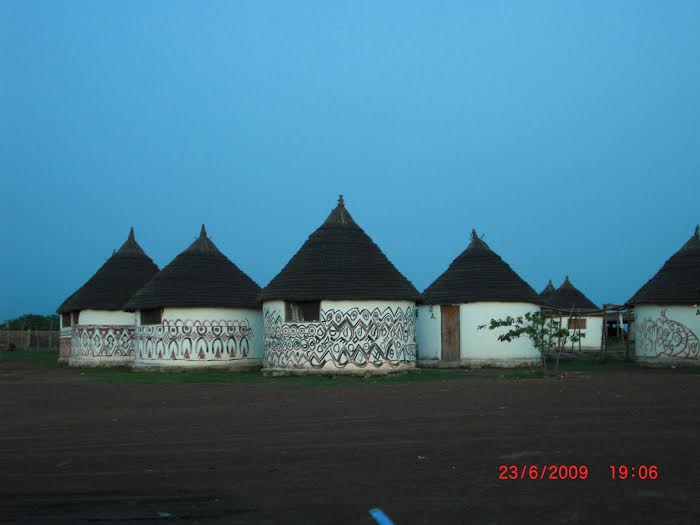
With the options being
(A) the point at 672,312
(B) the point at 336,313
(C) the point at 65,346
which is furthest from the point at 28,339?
(A) the point at 672,312

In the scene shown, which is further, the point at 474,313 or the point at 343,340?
the point at 474,313

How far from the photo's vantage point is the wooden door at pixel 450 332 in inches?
1065

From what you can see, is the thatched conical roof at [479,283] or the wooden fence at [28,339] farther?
the wooden fence at [28,339]

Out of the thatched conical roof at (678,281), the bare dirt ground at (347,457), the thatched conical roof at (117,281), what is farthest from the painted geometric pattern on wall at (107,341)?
the thatched conical roof at (678,281)

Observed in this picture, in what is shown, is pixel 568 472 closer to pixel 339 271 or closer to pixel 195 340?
pixel 339 271

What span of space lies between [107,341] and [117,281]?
2.65 m

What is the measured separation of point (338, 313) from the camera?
2256 cm

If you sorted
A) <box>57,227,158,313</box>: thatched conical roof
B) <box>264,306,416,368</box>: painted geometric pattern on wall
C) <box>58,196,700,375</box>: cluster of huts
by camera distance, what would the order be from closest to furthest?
<box>264,306,416,368</box>: painted geometric pattern on wall
<box>58,196,700,375</box>: cluster of huts
<box>57,227,158,313</box>: thatched conical roof

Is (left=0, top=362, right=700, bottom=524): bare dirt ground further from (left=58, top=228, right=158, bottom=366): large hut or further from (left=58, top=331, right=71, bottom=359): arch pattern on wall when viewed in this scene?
(left=58, top=331, right=71, bottom=359): arch pattern on wall

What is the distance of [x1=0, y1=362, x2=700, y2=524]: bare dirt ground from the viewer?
6.04m

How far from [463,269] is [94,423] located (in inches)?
723

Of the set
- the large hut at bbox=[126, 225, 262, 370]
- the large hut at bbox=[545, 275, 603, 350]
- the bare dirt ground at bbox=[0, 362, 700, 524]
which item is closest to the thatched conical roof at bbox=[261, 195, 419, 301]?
the large hut at bbox=[126, 225, 262, 370]
